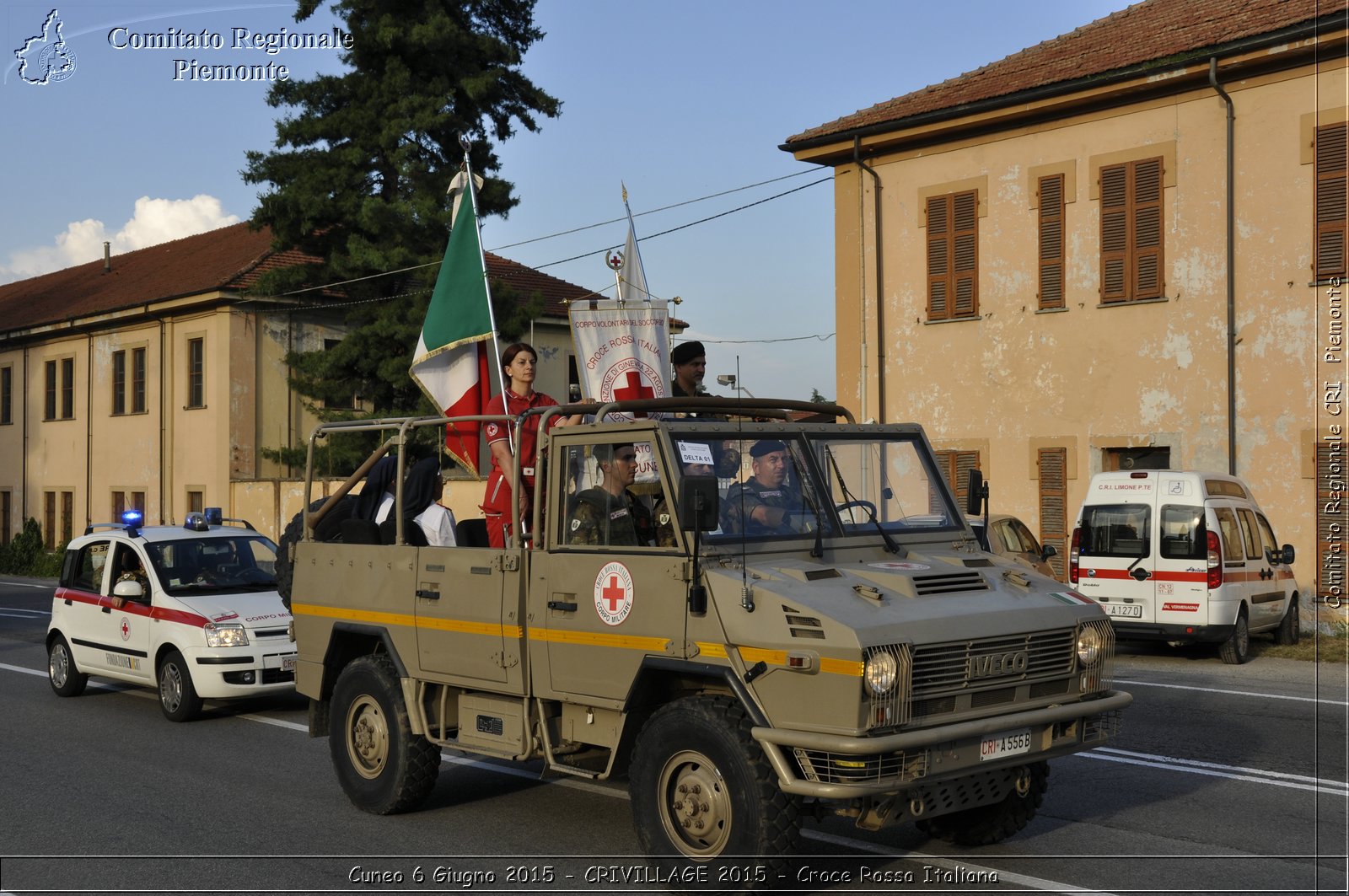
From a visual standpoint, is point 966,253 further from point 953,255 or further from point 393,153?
point 393,153

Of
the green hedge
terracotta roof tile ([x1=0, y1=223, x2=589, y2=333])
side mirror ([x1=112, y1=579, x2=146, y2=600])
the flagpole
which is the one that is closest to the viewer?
the flagpole

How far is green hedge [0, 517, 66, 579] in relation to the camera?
138ft

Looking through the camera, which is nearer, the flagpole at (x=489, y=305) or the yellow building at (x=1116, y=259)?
the flagpole at (x=489, y=305)

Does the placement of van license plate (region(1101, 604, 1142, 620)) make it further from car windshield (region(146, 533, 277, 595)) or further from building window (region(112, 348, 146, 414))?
building window (region(112, 348, 146, 414))

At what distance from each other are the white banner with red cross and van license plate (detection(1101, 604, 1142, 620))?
6000 millimetres

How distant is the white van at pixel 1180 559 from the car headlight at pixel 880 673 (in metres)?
10.6

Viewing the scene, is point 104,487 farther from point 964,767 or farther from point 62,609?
point 964,767

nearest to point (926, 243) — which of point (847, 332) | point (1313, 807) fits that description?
point (847, 332)

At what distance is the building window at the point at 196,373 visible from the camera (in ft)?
122

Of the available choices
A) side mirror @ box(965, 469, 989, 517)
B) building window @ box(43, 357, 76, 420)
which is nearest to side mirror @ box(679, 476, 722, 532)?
side mirror @ box(965, 469, 989, 517)

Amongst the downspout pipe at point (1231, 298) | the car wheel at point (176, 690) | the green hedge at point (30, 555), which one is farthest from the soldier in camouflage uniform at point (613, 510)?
the green hedge at point (30, 555)

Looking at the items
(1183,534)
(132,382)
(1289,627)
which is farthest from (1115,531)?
(132,382)

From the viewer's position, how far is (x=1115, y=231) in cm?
2114

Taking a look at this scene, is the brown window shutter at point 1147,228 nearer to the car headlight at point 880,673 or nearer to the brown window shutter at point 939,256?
the brown window shutter at point 939,256
